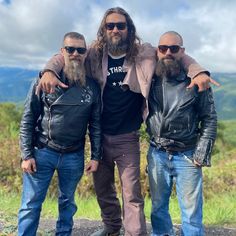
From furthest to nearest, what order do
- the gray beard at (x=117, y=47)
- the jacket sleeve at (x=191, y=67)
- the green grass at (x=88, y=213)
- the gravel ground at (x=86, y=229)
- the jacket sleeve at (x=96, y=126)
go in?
the green grass at (x=88, y=213) < the gravel ground at (x=86, y=229) < the gray beard at (x=117, y=47) < the jacket sleeve at (x=96, y=126) < the jacket sleeve at (x=191, y=67)

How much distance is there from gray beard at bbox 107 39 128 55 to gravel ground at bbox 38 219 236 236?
97.8 inches

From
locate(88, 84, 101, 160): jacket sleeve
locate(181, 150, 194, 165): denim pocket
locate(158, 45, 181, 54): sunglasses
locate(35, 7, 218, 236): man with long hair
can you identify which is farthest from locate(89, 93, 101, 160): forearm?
locate(181, 150, 194, 165): denim pocket

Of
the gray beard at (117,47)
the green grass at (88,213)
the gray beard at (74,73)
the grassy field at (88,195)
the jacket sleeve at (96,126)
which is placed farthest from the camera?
the grassy field at (88,195)

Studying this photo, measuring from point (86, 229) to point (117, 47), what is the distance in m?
2.59

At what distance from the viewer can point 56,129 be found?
434 cm

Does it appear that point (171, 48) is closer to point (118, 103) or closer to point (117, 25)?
point (117, 25)

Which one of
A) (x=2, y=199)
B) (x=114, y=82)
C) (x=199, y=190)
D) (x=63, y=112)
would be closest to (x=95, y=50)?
→ (x=114, y=82)

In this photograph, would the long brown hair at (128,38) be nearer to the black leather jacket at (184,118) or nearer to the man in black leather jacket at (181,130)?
the man in black leather jacket at (181,130)

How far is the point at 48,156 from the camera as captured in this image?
14.5ft

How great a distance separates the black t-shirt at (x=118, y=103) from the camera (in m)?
4.64

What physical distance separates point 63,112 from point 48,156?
524 millimetres

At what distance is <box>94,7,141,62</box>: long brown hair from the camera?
4727 mm

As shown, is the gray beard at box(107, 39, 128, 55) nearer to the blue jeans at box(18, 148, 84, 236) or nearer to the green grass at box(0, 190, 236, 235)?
the blue jeans at box(18, 148, 84, 236)

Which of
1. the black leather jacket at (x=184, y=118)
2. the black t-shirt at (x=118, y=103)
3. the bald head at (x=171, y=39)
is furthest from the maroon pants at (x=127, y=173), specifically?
the bald head at (x=171, y=39)
